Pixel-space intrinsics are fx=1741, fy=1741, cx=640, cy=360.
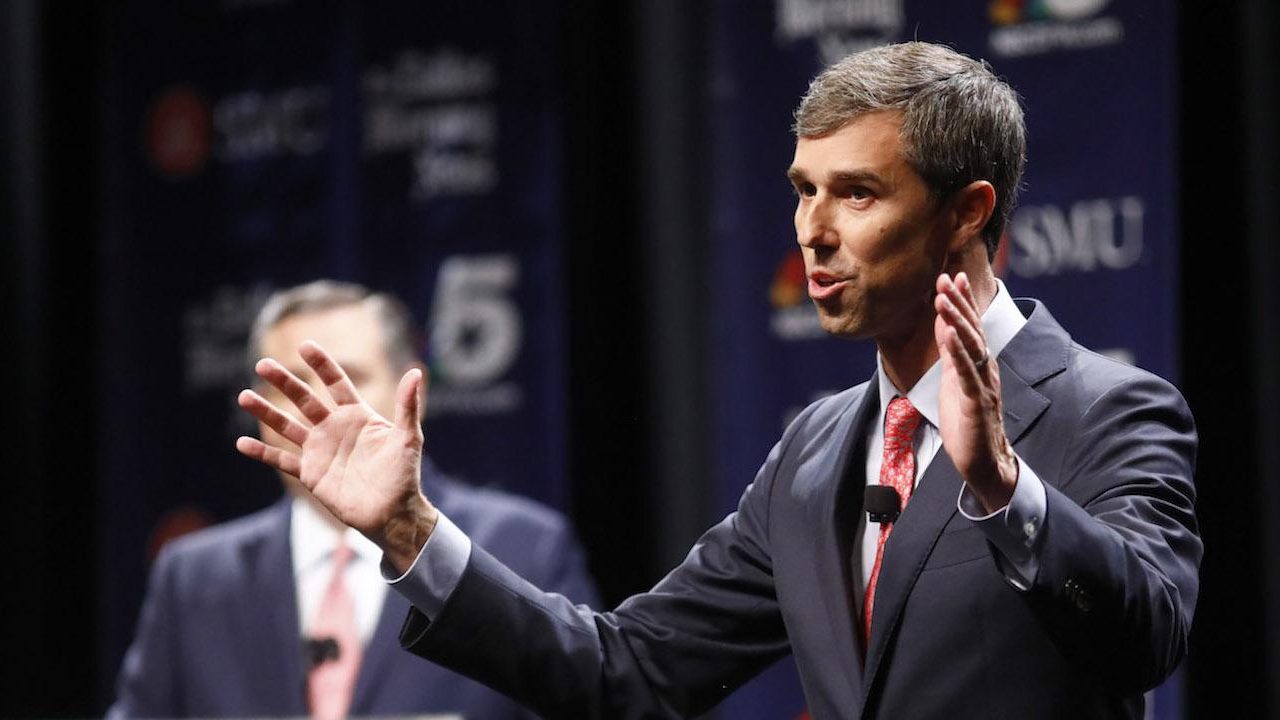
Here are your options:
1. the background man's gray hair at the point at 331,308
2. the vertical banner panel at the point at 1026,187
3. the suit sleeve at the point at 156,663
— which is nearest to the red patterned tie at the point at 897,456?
the vertical banner panel at the point at 1026,187

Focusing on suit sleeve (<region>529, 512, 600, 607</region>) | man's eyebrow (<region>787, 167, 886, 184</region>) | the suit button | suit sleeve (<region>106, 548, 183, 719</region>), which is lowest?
suit sleeve (<region>106, 548, 183, 719</region>)

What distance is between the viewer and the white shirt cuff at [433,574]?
184 cm

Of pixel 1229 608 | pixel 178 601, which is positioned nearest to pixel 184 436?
pixel 178 601

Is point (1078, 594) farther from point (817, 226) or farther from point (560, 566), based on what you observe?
point (560, 566)

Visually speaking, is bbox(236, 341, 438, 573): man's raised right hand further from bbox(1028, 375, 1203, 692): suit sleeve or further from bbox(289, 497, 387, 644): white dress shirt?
bbox(289, 497, 387, 644): white dress shirt

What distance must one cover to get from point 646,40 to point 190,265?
179 centimetres

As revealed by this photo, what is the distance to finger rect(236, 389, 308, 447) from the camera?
181 centimetres

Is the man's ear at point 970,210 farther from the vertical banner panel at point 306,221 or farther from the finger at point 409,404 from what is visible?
the vertical banner panel at point 306,221

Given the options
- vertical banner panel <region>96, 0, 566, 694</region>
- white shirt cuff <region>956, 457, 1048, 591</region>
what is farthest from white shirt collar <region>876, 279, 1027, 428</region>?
vertical banner panel <region>96, 0, 566, 694</region>

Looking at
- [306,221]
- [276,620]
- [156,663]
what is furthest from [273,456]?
[306,221]

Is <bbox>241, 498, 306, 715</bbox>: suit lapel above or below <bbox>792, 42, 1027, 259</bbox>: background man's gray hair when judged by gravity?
below

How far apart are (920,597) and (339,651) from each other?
192 cm

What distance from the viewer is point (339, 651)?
3.38 metres

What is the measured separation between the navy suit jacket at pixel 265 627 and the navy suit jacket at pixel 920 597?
4.69ft
